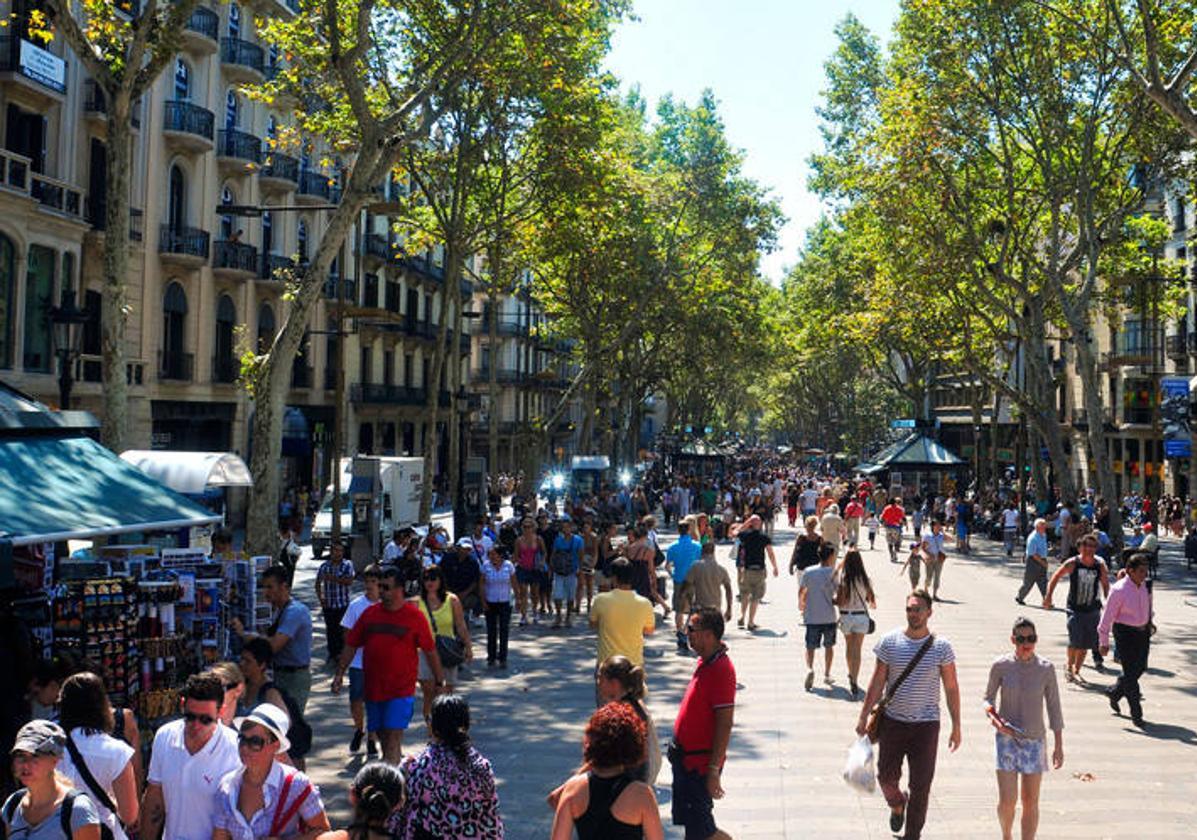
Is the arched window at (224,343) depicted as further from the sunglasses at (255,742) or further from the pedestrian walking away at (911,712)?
the sunglasses at (255,742)

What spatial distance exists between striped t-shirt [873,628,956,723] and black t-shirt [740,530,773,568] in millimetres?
8196

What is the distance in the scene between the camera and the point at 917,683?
23.3ft

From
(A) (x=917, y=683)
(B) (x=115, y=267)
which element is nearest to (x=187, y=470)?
(B) (x=115, y=267)

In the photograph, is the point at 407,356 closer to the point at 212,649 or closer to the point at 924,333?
the point at 924,333

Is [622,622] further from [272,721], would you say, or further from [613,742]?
[613,742]

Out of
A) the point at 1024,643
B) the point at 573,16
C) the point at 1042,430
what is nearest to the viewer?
the point at 1024,643

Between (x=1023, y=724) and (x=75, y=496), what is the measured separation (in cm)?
749

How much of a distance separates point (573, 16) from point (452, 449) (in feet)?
41.6

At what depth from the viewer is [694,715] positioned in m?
6.14

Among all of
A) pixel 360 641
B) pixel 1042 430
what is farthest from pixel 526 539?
pixel 1042 430

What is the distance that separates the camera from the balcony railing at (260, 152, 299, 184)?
3478 cm

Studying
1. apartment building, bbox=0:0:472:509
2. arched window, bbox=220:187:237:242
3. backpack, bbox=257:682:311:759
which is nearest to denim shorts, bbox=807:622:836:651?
backpack, bbox=257:682:311:759

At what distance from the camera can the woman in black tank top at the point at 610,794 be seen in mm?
4281

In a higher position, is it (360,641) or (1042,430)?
(1042,430)
